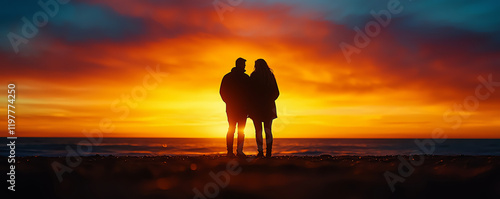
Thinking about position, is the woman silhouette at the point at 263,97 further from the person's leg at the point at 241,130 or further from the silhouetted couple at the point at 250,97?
the person's leg at the point at 241,130

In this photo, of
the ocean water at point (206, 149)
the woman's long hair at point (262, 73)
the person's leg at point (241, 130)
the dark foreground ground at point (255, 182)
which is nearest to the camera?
the dark foreground ground at point (255, 182)

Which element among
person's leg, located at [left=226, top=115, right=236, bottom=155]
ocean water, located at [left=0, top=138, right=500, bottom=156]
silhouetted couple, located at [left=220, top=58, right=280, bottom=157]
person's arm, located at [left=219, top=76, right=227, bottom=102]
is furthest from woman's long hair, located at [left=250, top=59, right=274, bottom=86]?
ocean water, located at [left=0, top=138, right=500, bottom=156]

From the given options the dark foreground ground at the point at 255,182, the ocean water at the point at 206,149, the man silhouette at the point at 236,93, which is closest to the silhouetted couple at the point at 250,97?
the man silhouette at the point at 236,93

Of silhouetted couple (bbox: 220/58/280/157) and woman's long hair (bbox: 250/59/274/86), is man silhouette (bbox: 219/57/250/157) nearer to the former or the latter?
silhouetted couple (bbox: 220/58/280/157)

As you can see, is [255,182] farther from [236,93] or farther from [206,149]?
[206,149]

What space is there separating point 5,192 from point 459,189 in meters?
4.65

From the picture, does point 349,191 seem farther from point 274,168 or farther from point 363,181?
point 274,168

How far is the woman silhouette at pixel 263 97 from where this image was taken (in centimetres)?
892

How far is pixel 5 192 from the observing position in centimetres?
430

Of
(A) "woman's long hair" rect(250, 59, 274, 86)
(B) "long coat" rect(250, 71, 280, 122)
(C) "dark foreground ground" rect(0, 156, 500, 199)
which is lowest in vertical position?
(C) "dark foreground ground" rect(0, 156, 500, 199)

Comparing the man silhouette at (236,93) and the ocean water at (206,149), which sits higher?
the man silhouette at (236,93)

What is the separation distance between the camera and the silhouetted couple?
8922 mm

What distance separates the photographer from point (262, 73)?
29.1ft

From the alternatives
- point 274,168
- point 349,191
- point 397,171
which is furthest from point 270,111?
point 349,191
